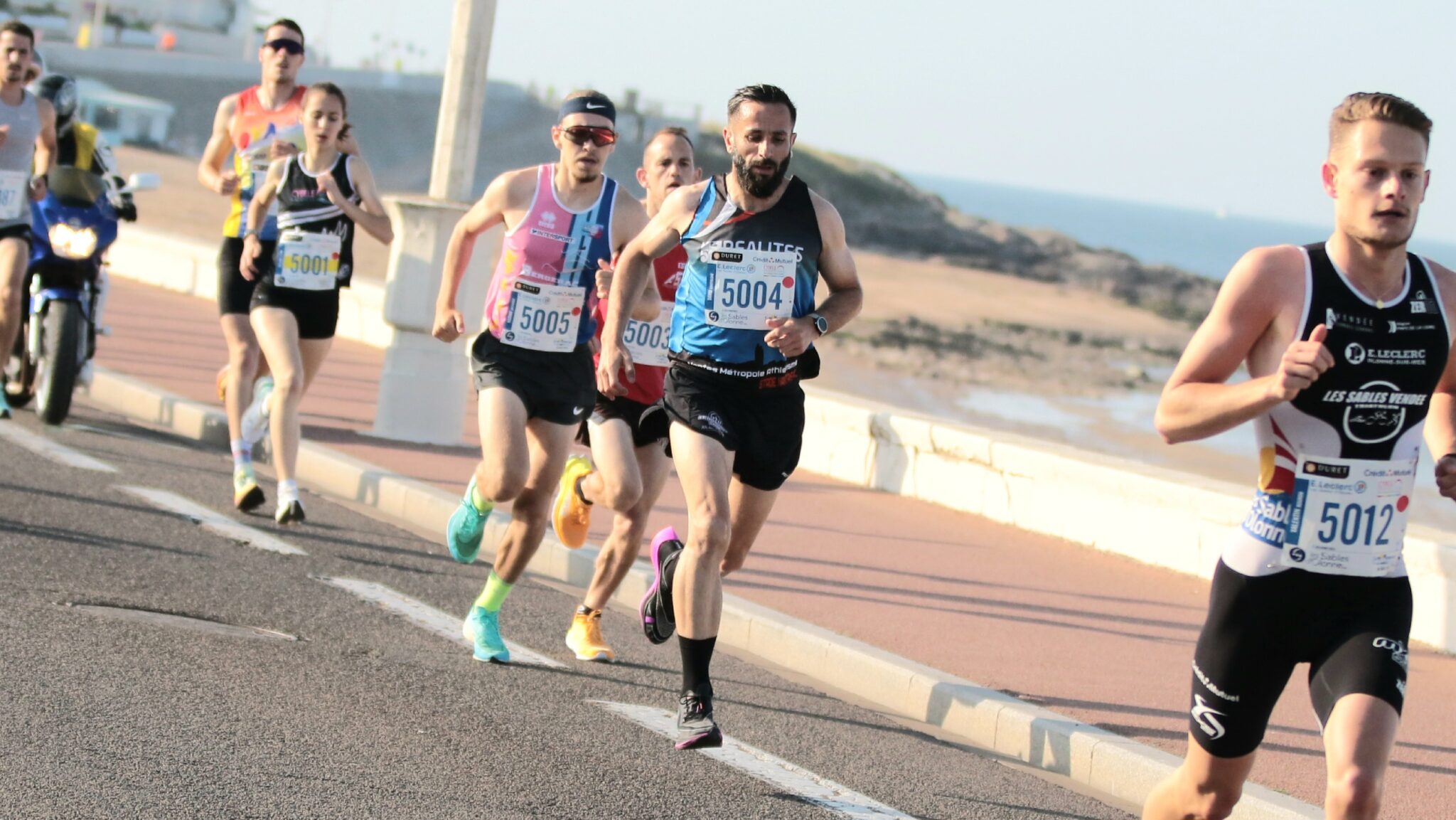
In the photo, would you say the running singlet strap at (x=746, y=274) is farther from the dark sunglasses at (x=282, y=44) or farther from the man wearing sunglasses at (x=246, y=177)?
the dark sunglasses at (x=282, y=44)

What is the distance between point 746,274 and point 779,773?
1656 mm

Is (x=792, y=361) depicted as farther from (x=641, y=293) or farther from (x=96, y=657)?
(x=96, y=657)

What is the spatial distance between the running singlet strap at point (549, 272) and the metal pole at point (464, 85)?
18.3 ft

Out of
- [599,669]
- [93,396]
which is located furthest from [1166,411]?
[93,396]

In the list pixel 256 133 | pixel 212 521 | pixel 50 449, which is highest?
pixel 256 133

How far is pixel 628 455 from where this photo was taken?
7648 millimetres

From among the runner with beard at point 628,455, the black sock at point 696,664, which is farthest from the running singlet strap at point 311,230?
the black sock at point 696,664

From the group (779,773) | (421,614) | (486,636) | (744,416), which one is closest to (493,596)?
(486,636)

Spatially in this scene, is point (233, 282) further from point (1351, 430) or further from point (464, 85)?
point (1351, 430)

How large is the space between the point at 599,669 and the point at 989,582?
10.6 feet

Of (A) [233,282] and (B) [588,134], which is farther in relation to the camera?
(A) [233,282]

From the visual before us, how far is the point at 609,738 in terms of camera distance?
636 centimetres

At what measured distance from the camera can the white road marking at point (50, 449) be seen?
10.8 meters

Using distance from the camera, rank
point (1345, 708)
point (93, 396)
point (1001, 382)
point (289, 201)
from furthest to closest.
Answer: point (1001, 382) → point (93, 396) → point (289, 201) → point (1345, 708)
